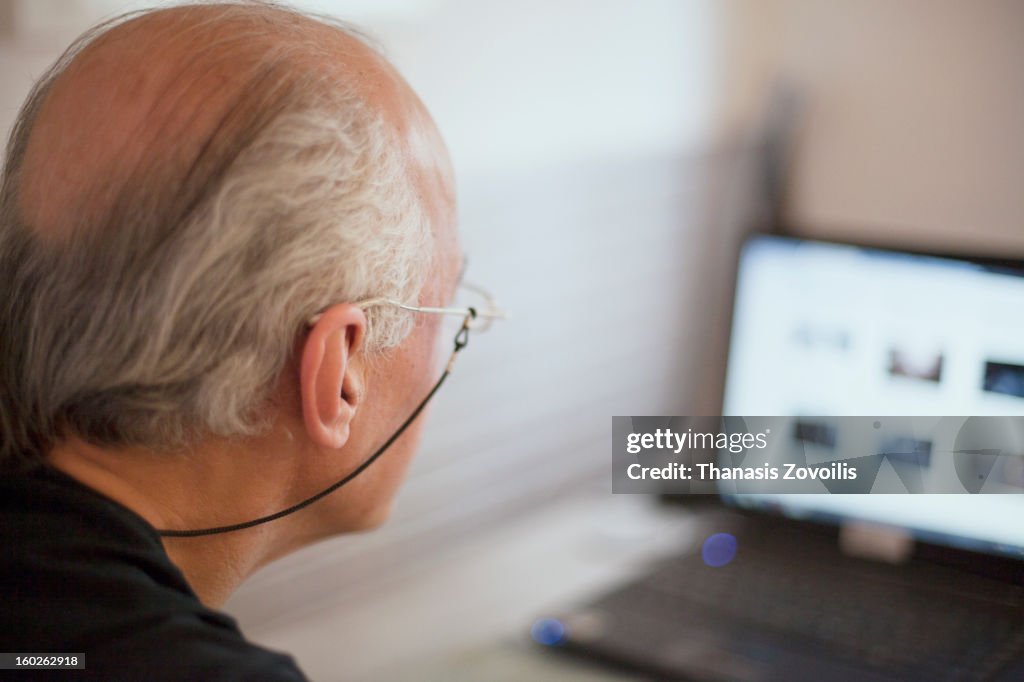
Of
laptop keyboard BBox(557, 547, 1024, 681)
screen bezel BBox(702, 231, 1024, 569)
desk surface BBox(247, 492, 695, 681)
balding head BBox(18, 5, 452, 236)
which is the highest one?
balding head BBox(18, 5, 452, 236)

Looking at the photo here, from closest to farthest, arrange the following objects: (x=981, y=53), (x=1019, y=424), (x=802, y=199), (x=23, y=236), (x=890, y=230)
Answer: (x=23, y=236)
(x=1019, y=424)
(x=981, y=53)
(x=890, y=230)
(x=802, y=199)

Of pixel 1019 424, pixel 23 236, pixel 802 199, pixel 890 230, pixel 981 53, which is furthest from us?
pixel 802 199

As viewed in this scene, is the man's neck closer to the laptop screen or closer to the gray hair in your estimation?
the gray hair

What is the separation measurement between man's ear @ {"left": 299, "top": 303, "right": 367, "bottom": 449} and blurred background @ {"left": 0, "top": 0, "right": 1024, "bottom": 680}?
469mm

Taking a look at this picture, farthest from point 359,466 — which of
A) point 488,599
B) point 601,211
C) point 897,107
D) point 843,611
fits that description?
point 897,107

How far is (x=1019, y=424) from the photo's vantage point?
3.64 ft

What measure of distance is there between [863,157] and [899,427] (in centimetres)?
64

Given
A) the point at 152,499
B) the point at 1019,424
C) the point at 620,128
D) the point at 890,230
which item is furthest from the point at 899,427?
the point at 152,499

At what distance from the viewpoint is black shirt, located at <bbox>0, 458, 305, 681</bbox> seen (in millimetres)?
585

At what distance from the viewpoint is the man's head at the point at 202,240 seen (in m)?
0.63

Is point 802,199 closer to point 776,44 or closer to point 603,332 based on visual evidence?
point 776,44

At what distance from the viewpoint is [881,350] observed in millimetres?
1194

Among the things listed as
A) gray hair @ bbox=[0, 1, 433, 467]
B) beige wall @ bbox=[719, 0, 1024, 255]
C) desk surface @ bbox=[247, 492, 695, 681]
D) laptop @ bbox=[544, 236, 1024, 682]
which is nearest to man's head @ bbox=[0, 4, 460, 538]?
gray hair @ bbox=[0, 1, 433, 467]

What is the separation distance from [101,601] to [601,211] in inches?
43.9
